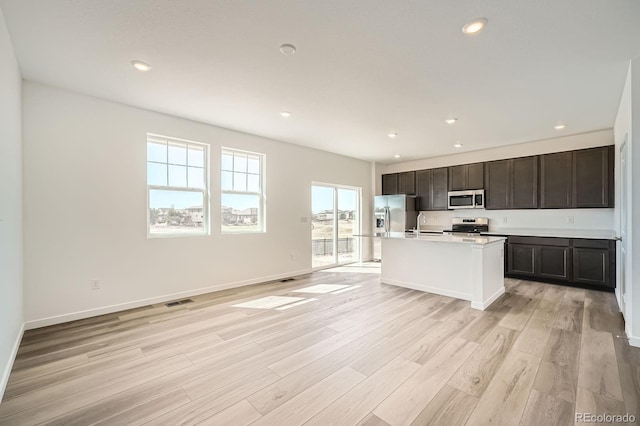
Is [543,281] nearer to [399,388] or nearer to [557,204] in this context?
[557,204]

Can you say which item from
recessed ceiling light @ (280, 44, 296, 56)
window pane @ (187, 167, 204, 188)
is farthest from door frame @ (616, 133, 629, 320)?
window pane @ (187, 167, 204, 188)

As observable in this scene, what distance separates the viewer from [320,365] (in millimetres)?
2303

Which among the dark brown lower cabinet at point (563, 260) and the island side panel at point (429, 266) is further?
the dark brown lower cabinet at point (563, 260)

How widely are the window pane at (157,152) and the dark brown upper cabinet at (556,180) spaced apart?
6474mm

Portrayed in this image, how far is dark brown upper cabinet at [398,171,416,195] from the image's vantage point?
7.06 metres

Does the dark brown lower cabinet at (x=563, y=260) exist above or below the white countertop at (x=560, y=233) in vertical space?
below

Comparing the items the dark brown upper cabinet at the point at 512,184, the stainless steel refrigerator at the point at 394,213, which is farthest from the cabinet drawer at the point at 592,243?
the stainless steel refrigerator at the point at 394,213

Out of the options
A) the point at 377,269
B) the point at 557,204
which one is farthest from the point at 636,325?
the point at 377,269

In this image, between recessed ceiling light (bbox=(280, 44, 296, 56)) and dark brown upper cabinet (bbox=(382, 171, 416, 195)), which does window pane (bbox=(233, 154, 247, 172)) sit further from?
dark brown upper cabinet (bbox=(382, 171, 416, 195))

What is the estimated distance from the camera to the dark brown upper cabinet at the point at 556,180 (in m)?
4.99

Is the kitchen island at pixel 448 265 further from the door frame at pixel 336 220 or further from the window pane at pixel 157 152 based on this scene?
the window pane at pixel 157 152

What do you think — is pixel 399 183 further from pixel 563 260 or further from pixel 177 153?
pixel 177 153

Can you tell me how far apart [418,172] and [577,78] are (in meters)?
4.07

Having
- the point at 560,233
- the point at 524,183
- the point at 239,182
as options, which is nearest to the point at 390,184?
the point at 524,183
